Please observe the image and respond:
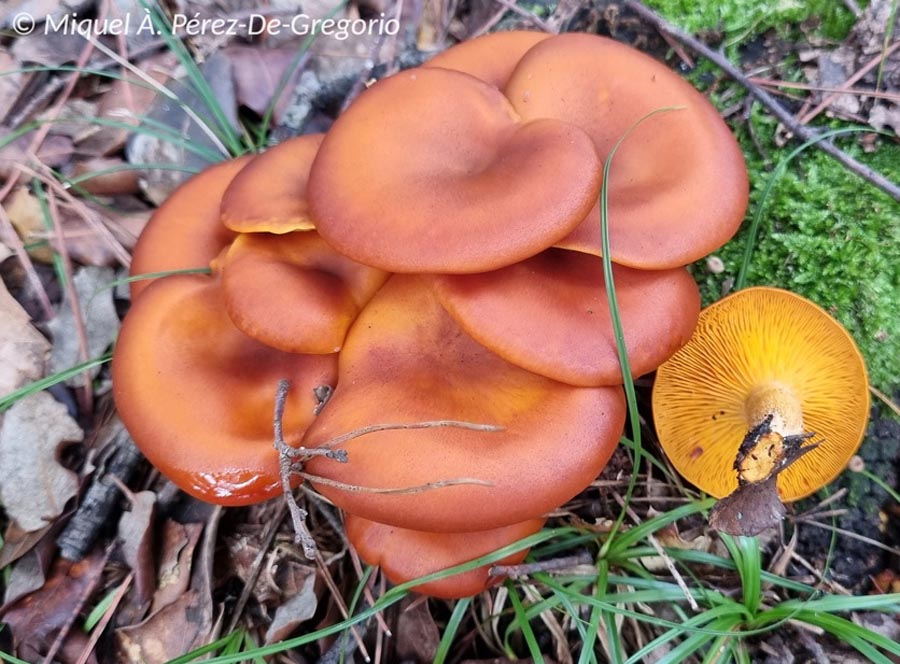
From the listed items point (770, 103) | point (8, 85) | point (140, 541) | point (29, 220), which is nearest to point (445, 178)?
point (770, 103)

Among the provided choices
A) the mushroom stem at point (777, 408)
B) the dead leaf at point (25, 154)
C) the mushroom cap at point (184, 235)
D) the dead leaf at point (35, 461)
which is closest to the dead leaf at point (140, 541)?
the dead leaf at point (35, 461)

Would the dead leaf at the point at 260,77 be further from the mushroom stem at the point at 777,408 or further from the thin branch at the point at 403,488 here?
the mushroom stem at the point at 777,408

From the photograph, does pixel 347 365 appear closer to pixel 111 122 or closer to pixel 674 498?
pixel 674 498

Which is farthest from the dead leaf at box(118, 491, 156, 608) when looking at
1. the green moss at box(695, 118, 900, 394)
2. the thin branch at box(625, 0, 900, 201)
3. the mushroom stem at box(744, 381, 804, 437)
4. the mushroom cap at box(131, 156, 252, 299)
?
the thin branch at box(625, 0, 900, 201)

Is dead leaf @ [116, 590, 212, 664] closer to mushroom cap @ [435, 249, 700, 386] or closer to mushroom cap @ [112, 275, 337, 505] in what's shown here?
mushroom cap @ [112, 275, 337, 505]

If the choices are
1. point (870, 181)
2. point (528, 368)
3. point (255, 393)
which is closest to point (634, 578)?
point (528, 368)

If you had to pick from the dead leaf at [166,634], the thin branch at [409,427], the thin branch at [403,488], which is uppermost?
the thin branch at [409,427]
